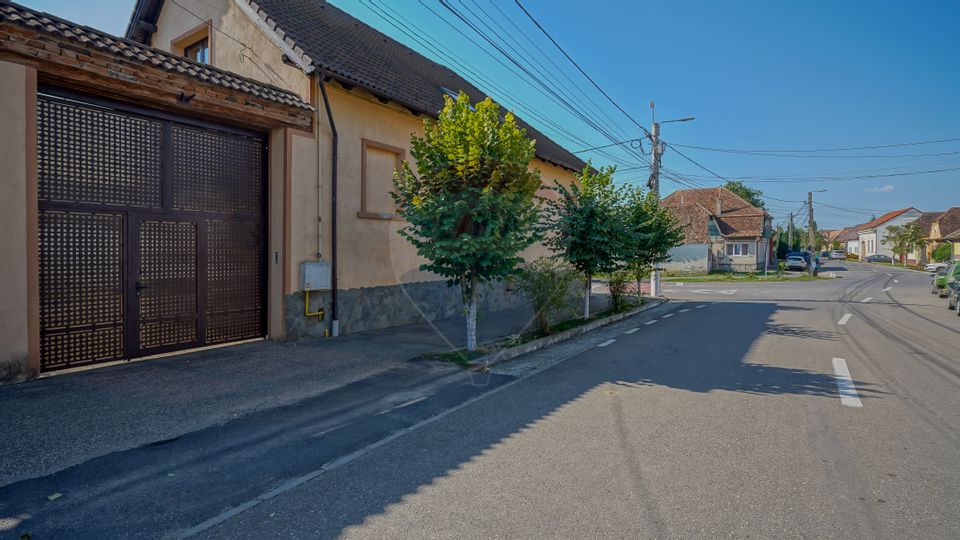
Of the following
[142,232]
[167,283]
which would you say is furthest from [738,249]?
[142,232]

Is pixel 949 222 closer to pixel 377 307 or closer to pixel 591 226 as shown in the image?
pixel 591 226

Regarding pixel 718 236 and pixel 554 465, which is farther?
pixel 718 236

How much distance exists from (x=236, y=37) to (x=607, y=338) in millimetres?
10536

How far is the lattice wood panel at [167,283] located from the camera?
24.7ft

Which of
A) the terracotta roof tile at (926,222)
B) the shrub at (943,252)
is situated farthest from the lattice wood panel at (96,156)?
the terracotta roof tile at (926,222)

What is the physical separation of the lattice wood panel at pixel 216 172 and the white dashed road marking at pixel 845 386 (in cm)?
964

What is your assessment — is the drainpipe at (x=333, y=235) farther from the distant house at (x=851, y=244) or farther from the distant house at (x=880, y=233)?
the distant house at (x=851, y=244)

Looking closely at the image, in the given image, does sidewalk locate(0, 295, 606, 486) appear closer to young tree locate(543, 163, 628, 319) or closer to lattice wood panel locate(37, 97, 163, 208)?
lattice wood panel locate(37, 97, 163, 208)

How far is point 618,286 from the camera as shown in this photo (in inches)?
584

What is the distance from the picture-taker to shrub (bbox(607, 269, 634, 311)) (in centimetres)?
1466

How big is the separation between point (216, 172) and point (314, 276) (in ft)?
8.11

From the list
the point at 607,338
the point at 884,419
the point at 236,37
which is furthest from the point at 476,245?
the point at 236,37

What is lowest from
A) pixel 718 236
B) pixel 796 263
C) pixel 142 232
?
pixel 796 263

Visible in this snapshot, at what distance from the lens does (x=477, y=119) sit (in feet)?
26.2
